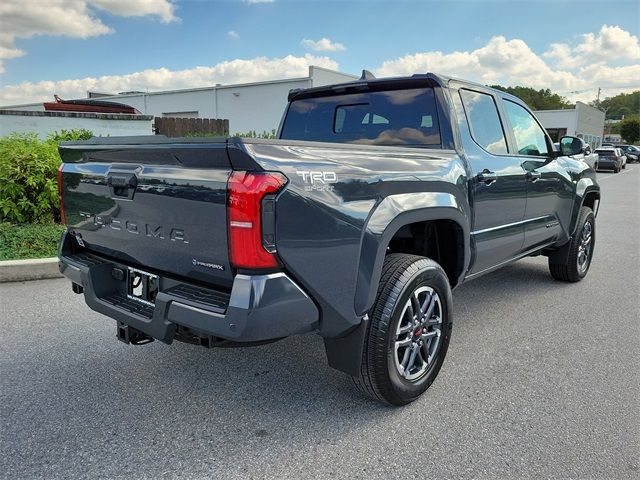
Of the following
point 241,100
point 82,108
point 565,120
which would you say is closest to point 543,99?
point 565,120

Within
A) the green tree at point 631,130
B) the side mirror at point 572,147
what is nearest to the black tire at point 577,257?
the side mirror at point 572,147

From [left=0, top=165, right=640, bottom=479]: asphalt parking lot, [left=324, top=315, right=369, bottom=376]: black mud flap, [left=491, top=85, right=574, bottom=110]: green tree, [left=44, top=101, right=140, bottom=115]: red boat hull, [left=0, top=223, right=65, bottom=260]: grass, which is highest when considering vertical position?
[left=491, top=85, right=574, bottom=110]: green tree

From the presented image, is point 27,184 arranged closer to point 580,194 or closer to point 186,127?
point 580,194

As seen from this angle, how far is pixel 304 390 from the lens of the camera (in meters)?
3.07

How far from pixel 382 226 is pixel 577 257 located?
3.81 meters

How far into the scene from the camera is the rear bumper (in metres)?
2.07

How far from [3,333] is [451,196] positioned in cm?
361

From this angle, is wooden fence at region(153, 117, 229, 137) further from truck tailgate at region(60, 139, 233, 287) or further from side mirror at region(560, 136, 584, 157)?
truck tailgate at region(60, 139, 233, 287)

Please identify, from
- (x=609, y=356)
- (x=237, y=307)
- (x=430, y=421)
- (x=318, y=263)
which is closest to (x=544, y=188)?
(x=609, y=356)

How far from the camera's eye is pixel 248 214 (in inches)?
80.0

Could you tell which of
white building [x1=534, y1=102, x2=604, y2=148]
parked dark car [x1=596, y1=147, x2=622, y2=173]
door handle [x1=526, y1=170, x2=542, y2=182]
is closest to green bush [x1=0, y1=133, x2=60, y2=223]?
door handle [x1=526, y1=170, x2=542, y2=182]

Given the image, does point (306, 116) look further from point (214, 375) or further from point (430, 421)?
point (430, 421)

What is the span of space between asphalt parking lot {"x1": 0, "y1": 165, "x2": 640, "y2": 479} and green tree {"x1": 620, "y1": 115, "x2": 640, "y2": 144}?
89.2 meters

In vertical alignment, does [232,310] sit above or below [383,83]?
below
